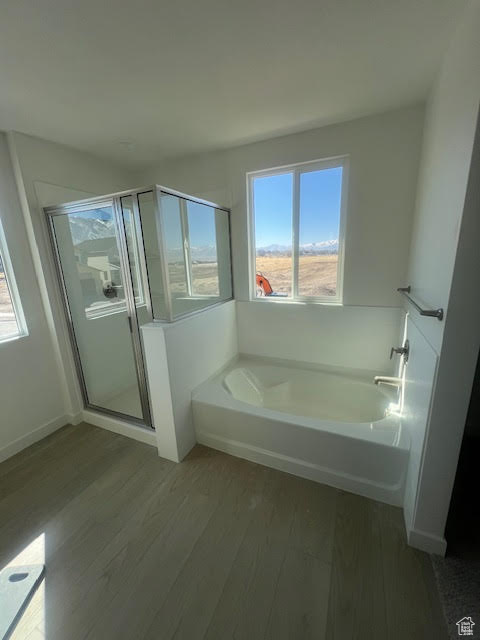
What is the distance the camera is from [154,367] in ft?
5.71

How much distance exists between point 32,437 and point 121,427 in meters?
0.70

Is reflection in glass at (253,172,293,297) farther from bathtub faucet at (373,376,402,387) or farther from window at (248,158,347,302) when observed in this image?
bathtub faucet at (373,376,402,387)

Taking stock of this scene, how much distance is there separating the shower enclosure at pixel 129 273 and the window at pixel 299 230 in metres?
0.36

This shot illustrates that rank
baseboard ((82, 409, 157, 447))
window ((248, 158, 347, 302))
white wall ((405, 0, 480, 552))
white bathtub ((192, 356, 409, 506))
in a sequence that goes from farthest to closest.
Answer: window ((248, 158, 347, 302)), baseboard ((82, 409, 157, 447)), white bathtub ((192, 356, 409, 506)), white wall ((405, 0, 480, 552))

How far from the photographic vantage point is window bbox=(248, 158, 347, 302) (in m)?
2.17

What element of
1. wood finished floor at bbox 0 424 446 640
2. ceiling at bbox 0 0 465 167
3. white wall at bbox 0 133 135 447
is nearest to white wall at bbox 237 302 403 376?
wood finished floor at bbox 0 424 446 640

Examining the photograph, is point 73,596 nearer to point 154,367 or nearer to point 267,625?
point 267,625

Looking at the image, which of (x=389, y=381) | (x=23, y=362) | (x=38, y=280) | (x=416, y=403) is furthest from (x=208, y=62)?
(x=23, y=362)

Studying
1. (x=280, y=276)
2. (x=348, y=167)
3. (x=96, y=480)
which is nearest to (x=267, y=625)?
(x=96, y=480)

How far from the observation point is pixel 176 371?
1.79 metres

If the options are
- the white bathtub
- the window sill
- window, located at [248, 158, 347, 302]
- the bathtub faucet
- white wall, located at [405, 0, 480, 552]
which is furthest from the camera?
the window sill

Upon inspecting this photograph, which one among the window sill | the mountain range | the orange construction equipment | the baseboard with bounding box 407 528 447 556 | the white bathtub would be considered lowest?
the baseboard with bounding box 407 528 447 556

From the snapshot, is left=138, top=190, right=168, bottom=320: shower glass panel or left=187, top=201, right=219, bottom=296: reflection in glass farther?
left=187, top=201, right=219, bottom=296: reflection in glass

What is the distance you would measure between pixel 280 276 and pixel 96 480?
219 cm
